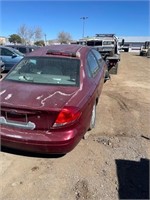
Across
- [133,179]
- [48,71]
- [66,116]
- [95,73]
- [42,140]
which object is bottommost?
[133,179]

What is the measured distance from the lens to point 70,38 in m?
89.9

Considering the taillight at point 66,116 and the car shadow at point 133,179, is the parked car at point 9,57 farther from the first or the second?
the car shadow at point 133,179

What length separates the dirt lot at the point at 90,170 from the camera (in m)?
2.99

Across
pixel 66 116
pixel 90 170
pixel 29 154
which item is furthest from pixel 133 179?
pixel 29 154

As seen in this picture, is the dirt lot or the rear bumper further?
the rear bumper

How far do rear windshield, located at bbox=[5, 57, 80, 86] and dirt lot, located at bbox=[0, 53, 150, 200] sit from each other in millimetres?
1119

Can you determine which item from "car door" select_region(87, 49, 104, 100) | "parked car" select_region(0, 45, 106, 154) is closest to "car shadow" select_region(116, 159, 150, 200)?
"parked car" select_region(0, 45, 106, 154)

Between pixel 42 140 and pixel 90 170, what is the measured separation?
2.57 feet

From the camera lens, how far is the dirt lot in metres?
2.99

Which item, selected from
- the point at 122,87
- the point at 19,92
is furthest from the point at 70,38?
the point at 19,92

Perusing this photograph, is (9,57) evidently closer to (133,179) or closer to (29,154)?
(29,154)

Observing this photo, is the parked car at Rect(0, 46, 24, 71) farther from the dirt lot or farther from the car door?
the dirt lot

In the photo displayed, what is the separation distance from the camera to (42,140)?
3.28 metres

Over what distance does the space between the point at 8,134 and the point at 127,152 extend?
73.0 inches
